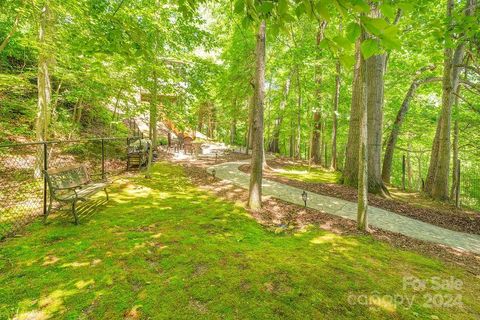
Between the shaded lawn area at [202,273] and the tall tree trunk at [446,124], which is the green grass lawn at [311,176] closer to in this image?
the tall tree trunk at [446,124]

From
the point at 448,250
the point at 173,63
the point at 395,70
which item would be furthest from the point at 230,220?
the point at 395,70

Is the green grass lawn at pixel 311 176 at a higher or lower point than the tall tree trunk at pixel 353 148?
lower

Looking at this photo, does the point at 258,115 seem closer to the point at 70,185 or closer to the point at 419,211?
the point at 70,185

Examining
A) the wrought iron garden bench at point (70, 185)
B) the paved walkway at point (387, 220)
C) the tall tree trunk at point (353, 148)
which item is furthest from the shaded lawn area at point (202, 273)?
the tall tree trunk at point (353, 148)

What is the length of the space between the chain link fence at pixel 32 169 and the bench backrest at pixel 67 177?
196mm

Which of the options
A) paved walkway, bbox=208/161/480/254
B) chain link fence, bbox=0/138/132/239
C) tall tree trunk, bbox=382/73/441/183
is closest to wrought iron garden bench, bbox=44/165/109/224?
chain link fence, bbox=0/138/132/239

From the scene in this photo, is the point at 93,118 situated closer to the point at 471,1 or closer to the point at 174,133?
the point at 174,133

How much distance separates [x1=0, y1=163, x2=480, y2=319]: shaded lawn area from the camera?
113 inches

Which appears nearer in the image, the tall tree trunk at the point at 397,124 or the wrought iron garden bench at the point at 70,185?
the wrought iron garden bench at the point at 70,185

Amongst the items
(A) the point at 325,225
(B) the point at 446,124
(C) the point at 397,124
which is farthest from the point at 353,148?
(A) the point at 325,225

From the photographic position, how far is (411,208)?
8.59 metres

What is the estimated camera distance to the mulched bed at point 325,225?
5082 millimetres

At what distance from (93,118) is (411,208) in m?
18.2

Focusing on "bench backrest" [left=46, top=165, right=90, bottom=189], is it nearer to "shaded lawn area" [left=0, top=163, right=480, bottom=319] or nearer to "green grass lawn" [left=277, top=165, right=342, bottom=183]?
"shaded lawn area" [left=0, top=163, right=480, bottom=319]
